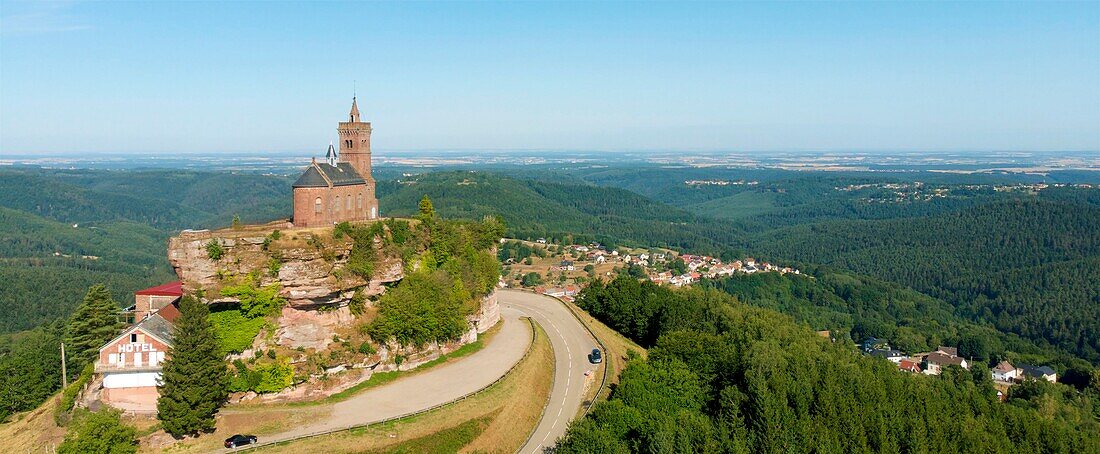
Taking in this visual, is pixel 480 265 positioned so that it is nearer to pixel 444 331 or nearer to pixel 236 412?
pixel 444 331

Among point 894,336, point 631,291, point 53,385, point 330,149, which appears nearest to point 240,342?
point 330,149

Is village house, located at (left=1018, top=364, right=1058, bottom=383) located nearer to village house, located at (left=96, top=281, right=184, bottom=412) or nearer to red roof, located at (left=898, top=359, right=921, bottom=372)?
red roof, located at (left=898, top=359, right=921, bottom=372)

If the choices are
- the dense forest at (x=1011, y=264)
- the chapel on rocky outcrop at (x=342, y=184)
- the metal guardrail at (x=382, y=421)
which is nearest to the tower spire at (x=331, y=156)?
the chapel on rocky outcrop at (x=342, y=184)

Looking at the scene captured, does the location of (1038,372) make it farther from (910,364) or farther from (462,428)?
(462,428)

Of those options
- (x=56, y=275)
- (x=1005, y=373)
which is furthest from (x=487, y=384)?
(x=56, y=275)

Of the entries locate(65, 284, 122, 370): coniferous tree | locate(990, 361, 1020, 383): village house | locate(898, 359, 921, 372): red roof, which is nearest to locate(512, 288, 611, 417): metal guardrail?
locate(65, 284, 122, 370): coniferous tree

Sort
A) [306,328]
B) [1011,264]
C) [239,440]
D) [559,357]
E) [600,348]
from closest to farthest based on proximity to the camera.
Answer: [239,440], [306,328], [559,357], [600,348], [1011,264]
